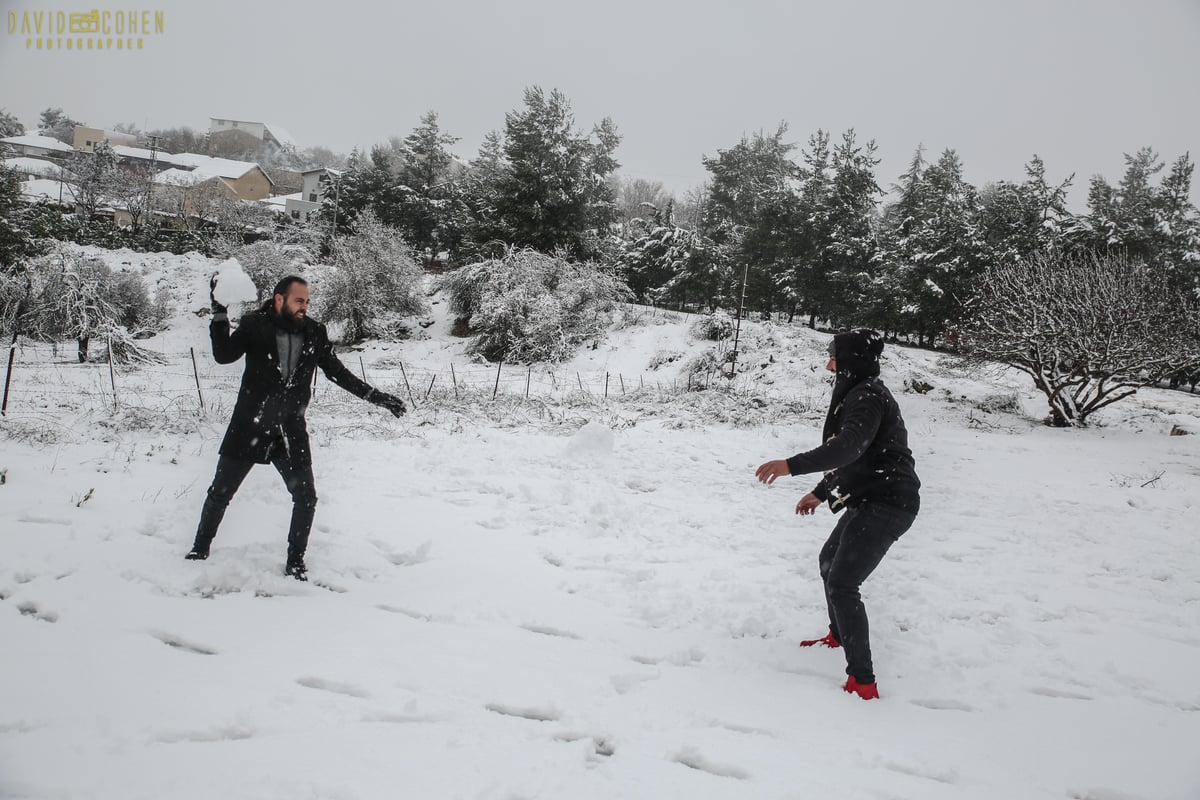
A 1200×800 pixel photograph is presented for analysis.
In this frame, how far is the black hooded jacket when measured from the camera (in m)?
3.12

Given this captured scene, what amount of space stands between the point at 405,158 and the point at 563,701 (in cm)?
4393

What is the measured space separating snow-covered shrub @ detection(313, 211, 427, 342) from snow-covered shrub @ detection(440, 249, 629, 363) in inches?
89.9

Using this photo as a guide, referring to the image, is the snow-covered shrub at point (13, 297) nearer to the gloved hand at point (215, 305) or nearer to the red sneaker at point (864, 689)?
the gloved hand at point (215, 305)

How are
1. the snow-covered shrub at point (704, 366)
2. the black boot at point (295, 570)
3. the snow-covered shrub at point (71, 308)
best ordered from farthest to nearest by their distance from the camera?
the snow-covered shrub at point (704, 366)
the snow-covered shrub at point (71, 308)
the black boot at point (295, 570)

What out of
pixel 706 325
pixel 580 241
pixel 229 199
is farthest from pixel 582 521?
pixel 229 199

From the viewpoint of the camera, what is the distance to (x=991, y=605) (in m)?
4.73

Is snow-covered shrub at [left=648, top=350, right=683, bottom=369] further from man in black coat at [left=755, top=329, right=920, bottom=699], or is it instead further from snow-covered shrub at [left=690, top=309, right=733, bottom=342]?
man in black coat at [left=755, top=329, right=920, bottom=699]

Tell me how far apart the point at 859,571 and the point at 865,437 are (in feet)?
2.44

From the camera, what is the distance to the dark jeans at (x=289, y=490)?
149 inches

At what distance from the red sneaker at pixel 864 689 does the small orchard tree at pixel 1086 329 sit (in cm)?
1571

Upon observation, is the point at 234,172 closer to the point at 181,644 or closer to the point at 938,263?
the point at 938,263

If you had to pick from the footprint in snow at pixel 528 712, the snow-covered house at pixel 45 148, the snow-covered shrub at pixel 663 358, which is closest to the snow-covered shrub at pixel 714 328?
the snow-covered shrub at pixel 663 358

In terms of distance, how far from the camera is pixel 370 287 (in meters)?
26.3

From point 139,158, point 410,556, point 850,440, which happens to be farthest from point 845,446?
point 139,158
